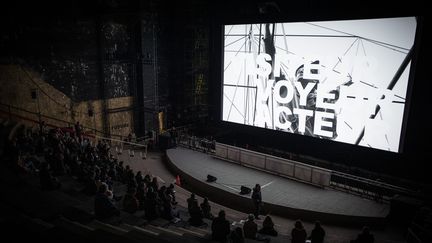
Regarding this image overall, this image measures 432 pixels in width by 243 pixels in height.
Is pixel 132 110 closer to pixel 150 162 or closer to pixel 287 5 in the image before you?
pixel 150 162

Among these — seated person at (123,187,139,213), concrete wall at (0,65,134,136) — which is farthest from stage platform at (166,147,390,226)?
concrete wall at (0,65,134,136)

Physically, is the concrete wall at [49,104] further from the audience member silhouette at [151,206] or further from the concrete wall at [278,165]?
the audience member silhouette at [151,206]

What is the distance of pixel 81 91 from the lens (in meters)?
19.0

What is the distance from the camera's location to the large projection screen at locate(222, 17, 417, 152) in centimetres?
1454

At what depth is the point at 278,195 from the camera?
1348 cm

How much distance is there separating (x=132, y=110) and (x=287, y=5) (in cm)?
1166

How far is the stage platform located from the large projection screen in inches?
148

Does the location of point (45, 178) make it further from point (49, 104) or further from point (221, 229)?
point (49, 104)

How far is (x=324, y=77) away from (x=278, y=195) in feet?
22.0

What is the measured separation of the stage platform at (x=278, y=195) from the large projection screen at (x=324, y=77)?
3.76 m

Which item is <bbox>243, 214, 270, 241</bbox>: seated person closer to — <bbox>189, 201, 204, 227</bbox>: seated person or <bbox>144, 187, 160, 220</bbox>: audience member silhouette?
<bbox>189, 201, 204, 227</bbox>: seated person

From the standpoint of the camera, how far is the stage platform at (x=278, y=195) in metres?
11.9

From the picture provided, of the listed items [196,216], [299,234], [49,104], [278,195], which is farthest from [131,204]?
[49,104]

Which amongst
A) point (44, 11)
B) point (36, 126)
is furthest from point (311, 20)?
point (36, 126)
